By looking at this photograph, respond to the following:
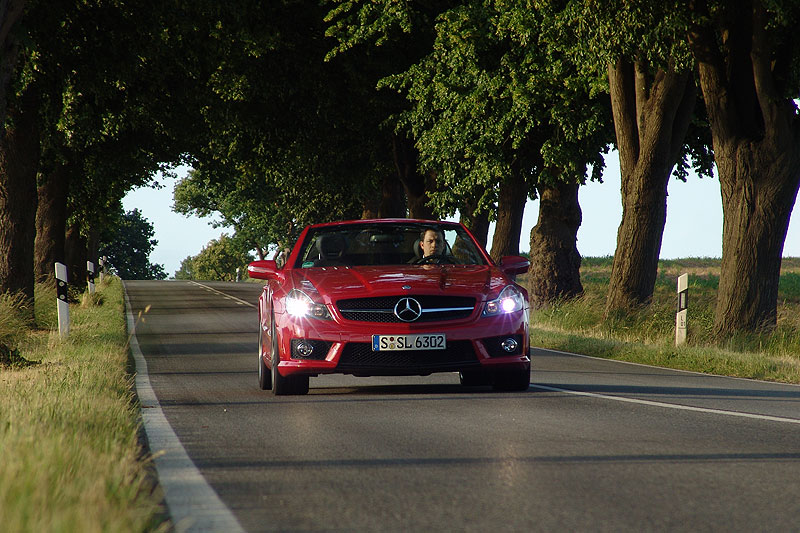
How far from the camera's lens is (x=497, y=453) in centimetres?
689

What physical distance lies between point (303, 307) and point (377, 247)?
1.41 m

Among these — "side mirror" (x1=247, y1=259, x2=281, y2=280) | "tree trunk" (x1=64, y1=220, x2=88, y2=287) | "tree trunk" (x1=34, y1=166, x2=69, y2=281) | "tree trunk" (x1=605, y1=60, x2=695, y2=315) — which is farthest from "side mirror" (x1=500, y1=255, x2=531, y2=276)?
"tree trunk" (x1=64, y1=220, x2=88, y2=287)

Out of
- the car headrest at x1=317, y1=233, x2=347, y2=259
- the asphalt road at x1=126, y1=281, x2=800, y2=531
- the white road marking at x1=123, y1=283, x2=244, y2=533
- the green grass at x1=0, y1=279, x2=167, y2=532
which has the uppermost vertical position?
the car headrest at x1=317, y1=233, x2=347, y2=259

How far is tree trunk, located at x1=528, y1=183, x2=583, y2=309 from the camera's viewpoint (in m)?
26.7

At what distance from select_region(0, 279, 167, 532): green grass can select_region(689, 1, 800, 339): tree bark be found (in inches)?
375

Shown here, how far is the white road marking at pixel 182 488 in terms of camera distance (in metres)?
4.87

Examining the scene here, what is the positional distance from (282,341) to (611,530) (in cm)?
558

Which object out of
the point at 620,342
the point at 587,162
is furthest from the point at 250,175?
the point at 620,342

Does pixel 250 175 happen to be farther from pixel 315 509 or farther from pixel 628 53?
pixel 315 509

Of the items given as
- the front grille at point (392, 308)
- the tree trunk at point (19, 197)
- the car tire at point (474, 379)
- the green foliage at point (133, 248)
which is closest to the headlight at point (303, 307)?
the front grille at point (392, 308)

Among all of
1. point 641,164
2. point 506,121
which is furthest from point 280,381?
point 506,121

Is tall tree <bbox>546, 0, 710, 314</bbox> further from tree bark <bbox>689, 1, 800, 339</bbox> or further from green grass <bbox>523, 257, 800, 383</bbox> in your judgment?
tree bark <bbox>689, 1, 800, 339</bbox>

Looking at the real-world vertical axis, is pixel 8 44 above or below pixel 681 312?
above

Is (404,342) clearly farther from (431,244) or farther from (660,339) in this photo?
(660,339)
